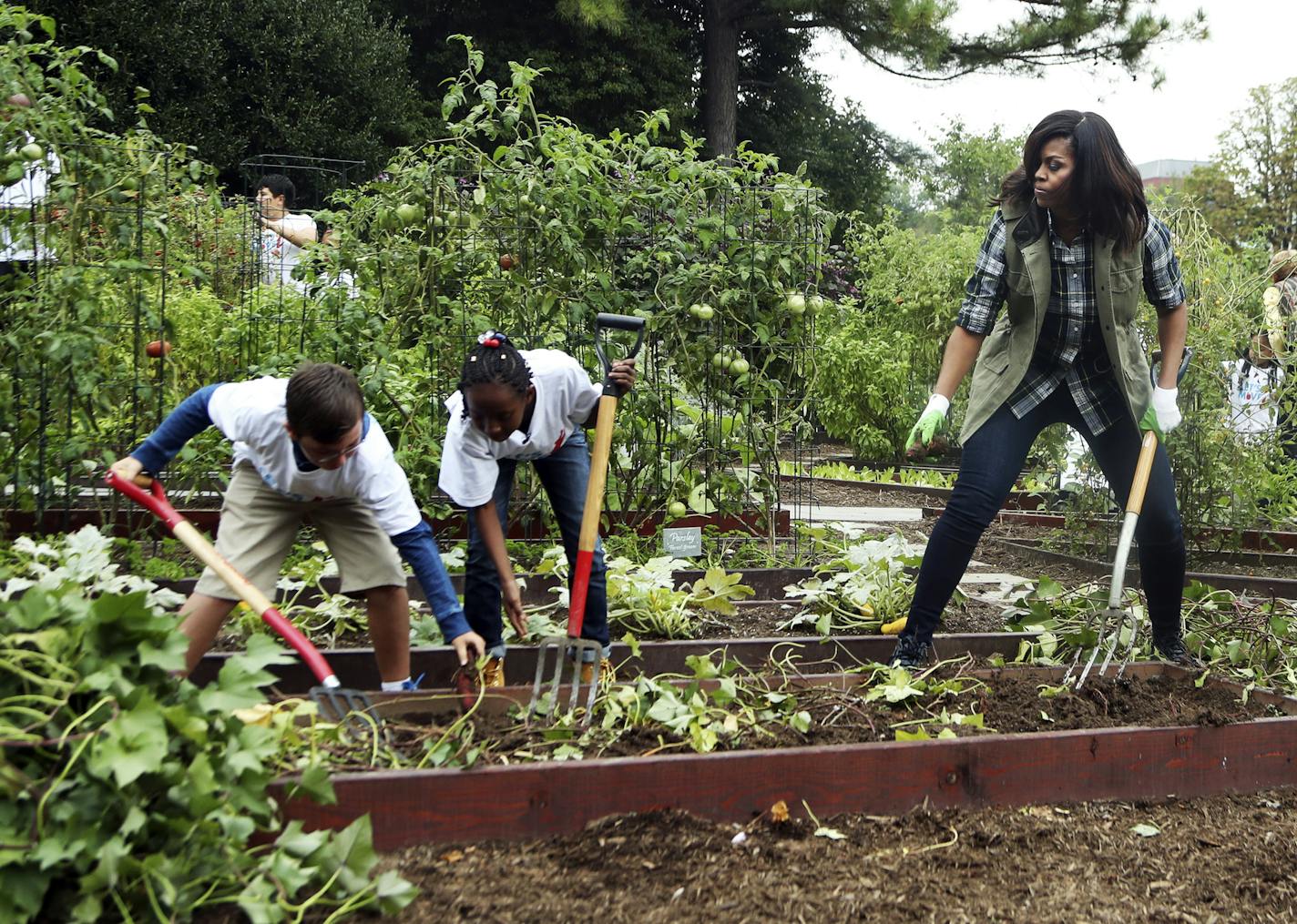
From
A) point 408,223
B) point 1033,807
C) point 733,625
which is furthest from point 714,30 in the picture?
point 1033,807

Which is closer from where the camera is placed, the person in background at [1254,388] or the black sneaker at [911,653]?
the black sneaker at [911,653]

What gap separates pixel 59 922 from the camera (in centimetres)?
189

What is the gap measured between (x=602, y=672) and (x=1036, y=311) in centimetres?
172

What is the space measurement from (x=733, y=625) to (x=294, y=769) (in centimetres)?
227

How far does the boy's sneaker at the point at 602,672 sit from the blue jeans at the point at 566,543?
85 millimetres

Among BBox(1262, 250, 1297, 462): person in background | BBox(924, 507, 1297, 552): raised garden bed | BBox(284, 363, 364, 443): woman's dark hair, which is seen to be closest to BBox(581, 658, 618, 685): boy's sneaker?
BBox(284, 363, 364, 443): woman's dark hair

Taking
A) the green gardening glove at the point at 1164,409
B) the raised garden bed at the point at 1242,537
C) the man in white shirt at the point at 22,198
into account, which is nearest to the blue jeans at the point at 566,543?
the green gardening glove at the point at 1164,409

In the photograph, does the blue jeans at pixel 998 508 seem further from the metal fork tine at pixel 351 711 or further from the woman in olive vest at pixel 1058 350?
the metal fork tine at pixel 351 711

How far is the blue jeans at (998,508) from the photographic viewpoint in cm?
356

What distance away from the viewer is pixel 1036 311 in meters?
3.59

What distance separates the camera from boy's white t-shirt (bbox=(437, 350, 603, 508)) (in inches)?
129

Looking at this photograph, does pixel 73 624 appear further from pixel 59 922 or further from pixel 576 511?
pixel 576 511

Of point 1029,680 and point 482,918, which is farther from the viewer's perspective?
point 1029,680

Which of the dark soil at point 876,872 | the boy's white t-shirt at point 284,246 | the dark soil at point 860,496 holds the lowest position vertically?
the dark soil at point 860,496
